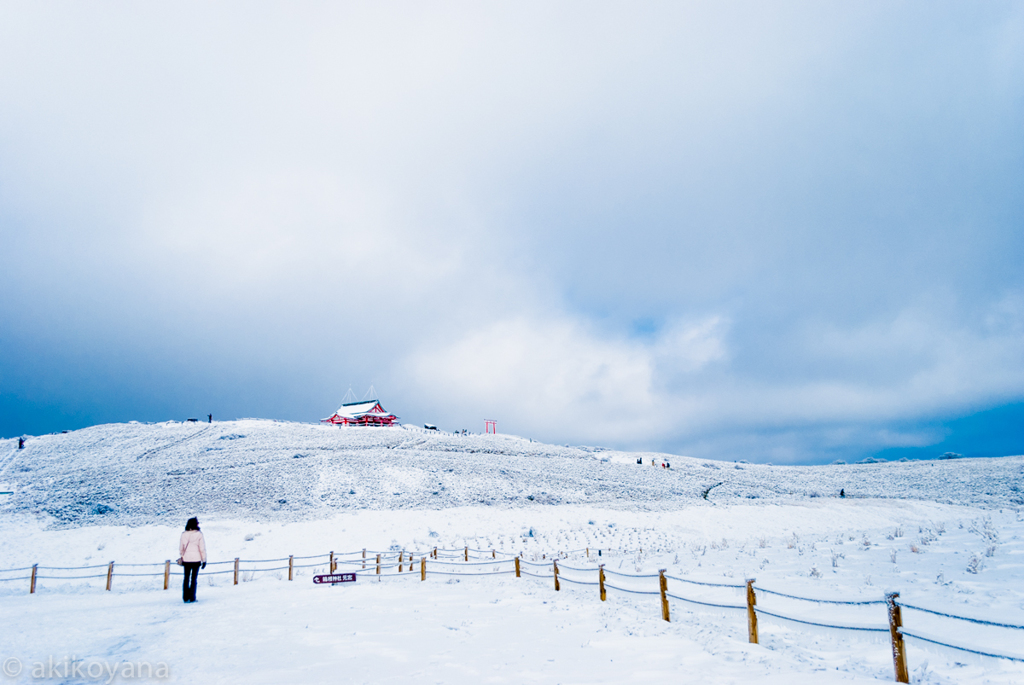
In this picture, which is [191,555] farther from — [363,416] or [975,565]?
[363,416]

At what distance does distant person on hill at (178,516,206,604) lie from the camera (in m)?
13.6

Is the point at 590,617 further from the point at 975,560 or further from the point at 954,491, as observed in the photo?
the point at 954,491

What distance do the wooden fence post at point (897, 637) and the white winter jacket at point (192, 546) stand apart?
577 inches

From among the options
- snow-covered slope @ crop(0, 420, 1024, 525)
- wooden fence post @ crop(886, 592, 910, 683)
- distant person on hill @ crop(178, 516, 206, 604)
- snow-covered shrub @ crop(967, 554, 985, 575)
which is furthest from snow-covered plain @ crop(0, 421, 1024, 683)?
distant person on hill @ crop(178, 516, 206, 604)

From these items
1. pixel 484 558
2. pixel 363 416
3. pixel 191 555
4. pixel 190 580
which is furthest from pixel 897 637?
pixel 363 416

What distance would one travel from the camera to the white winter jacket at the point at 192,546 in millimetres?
13602

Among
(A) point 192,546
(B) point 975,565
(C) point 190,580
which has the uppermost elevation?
(A) point 192,546

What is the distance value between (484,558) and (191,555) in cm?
1466

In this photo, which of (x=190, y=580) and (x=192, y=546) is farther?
(x=190, y=580)

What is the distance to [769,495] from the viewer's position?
49.1 m

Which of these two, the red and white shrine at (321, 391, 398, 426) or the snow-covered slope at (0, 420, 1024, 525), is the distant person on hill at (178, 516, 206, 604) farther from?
the red and white shrine at (321, 391, 398, 426)

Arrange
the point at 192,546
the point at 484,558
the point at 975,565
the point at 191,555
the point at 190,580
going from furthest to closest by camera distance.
A: the point at 484,558 < the point at 190,580 < the point at 191,555 < the point at 192,546 < the point at 975,565

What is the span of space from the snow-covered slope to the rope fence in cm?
1157

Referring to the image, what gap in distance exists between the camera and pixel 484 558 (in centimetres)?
2558
